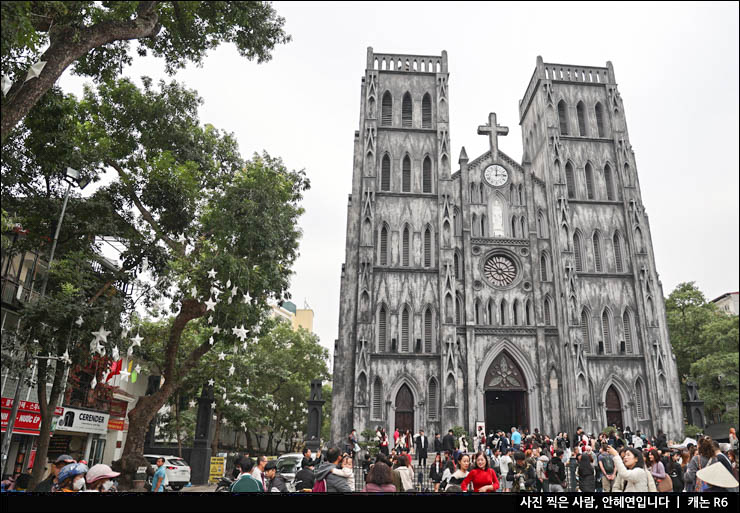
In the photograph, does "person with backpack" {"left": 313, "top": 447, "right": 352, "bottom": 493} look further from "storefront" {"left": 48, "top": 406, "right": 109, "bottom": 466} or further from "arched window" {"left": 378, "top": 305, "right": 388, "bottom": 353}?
"arched window" {"left": 378, "top": 305, "right": 388, "bottom": 353}

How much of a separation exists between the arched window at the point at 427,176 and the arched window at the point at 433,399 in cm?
1192

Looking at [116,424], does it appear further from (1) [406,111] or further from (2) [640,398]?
(2) [640,398]

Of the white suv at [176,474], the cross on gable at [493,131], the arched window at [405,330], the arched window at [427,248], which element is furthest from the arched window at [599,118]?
the white suv at [176,474]

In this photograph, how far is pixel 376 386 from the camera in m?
29.2

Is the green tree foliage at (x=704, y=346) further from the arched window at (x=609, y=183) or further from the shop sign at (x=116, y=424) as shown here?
the shop sign at (x=116, y=424)

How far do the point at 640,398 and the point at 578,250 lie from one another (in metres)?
9.08

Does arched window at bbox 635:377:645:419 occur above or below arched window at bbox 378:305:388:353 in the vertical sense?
below

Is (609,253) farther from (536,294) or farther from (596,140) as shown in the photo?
(596,140)

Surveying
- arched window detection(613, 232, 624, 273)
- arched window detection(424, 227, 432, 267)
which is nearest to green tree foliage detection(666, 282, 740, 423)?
arched window detection(613, 232, 624, 273)

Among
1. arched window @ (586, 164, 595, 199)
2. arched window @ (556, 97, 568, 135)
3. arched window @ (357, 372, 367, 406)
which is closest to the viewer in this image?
arched window @ (357, 372, 367, 406)

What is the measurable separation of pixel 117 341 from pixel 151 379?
11.8m

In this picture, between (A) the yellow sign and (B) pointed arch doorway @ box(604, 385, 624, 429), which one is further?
(B) pointed arch doorway @ box(604, 385, 624, 429)

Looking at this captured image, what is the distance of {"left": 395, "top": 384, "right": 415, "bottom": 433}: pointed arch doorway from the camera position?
2900cm

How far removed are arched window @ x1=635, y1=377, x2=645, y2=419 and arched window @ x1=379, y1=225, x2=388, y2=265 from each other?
1575 cm
